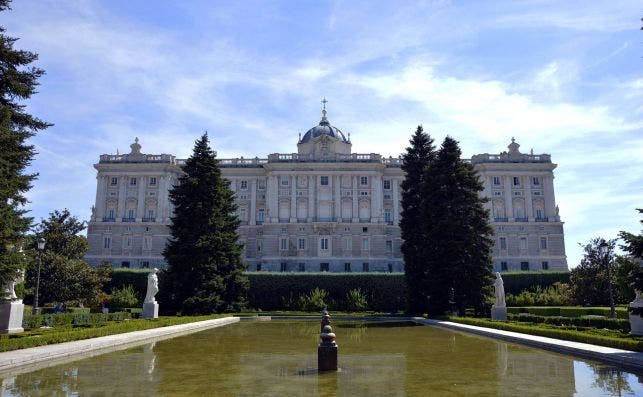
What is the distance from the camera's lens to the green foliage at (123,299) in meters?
40.4

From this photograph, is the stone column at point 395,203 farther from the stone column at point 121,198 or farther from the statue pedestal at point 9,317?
the statue pedestal at point 9,317

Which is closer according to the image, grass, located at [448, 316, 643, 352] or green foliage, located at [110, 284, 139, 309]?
grass, located at [448, 316, 643, 352]

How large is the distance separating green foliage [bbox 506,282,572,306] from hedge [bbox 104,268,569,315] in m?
3.41

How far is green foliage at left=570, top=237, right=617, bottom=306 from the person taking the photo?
111ft

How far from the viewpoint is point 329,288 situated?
44250 millimetres

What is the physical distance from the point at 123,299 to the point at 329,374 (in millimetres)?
35011

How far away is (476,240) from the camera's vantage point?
30.6 m

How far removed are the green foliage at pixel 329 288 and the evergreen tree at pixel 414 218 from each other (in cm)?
671

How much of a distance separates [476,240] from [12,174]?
81.0 ft

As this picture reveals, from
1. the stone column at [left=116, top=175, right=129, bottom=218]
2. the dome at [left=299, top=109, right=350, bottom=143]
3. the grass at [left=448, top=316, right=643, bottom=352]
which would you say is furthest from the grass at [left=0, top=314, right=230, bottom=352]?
the dome at [left=299, top=109, right=350, bottom=143]

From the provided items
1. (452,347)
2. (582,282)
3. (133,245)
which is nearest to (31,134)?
(452,347)

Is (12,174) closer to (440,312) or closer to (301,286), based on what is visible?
(440,312)

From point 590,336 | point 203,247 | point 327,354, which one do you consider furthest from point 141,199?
point 327,354

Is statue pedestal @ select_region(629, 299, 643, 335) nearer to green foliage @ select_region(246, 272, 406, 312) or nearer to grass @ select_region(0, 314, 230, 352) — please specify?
grass @ select_region(0, 314, 230, 352)
